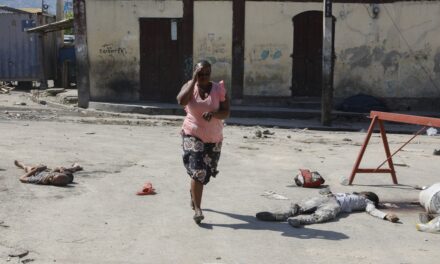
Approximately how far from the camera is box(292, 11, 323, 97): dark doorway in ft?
58.6

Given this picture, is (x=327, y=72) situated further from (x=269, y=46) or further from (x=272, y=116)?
(x=269, y=46)

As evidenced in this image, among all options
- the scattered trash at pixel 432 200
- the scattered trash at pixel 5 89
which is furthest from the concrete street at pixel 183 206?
the scattered trash at pixel 5 89

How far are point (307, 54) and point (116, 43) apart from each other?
5579 mm

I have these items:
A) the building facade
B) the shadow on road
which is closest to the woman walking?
the shadow on road

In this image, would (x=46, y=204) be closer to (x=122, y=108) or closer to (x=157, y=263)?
(x=157, y=263)

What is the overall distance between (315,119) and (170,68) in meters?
4.61

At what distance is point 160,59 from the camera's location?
18.5m

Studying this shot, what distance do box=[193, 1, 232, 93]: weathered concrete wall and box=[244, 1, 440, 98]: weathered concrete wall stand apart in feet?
1.80

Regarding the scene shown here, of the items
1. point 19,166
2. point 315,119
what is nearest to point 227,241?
point 19,166

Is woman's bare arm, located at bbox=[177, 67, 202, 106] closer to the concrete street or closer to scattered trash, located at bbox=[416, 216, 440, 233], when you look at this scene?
the concrete street

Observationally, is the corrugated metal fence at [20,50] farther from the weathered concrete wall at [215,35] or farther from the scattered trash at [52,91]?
the weathered concrete wall at [215,35]

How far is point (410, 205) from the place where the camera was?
24.0 ft

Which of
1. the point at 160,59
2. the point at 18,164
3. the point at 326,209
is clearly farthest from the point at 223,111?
the point at 160,59

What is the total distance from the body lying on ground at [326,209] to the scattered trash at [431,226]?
1.11 ft
